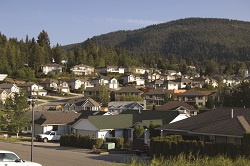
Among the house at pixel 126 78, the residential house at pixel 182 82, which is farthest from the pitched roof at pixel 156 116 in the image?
the residential house at pixel 182 82

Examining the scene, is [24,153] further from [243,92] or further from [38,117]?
[243,92]

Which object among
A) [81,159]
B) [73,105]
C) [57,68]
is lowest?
[81,159]

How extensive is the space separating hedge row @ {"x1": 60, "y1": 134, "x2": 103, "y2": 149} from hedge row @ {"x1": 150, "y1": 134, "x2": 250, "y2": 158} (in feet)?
29.0

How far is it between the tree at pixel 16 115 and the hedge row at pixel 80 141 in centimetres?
1127

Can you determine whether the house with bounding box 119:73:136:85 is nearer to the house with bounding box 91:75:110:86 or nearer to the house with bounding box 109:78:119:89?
the house with bounding box 109:78:119:89

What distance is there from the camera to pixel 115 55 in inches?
5787

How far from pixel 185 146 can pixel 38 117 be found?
2955 cm

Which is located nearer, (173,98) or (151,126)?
(151,126)

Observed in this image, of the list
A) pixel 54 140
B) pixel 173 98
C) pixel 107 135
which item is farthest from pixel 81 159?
pixel 173 98

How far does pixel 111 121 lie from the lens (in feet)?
141

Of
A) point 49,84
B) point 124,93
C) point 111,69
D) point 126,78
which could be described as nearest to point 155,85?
point 126,78

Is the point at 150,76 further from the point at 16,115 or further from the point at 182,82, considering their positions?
the point at 16,115

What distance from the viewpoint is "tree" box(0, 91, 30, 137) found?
49.9 m

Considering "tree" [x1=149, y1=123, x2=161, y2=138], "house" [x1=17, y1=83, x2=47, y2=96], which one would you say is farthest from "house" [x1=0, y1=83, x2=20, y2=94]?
"tree" [x1=149, y1=123, x2=161, y2=138]
